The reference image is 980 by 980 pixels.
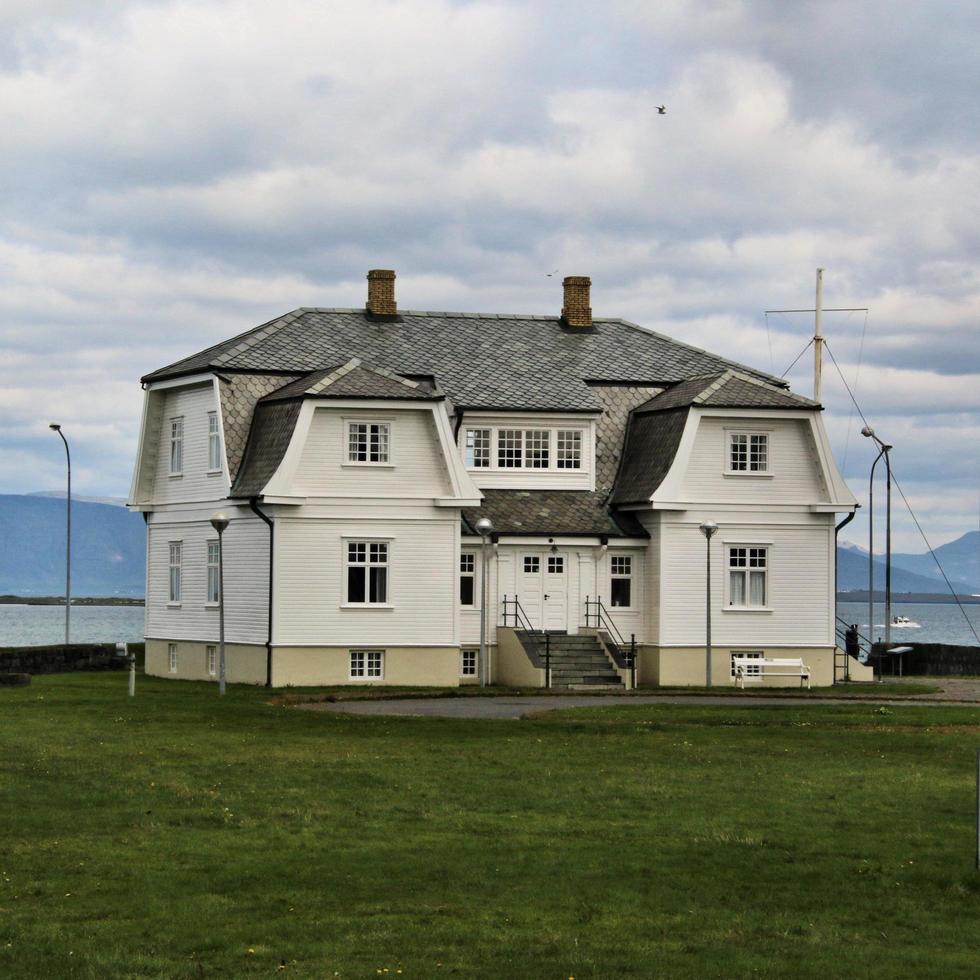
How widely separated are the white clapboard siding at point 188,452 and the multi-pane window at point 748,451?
13.3 m

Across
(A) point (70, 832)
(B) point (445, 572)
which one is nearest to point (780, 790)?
(A) point (70, 832)

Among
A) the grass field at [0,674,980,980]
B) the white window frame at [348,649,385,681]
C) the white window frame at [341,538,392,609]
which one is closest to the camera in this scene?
the grass field at [0,674,980,980]

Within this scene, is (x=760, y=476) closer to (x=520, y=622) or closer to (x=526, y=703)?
(x=520, y=622)

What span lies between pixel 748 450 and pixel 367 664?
38.3 ft

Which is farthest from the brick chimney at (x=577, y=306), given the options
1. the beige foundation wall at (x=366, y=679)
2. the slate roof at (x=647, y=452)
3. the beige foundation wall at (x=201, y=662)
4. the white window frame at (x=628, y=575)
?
the beige foundation wall at (x=201, y=662)

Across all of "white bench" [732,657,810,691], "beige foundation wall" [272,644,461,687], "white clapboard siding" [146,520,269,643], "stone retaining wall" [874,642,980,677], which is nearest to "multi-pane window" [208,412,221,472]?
"white clapboard siding" [146,520,269,643]

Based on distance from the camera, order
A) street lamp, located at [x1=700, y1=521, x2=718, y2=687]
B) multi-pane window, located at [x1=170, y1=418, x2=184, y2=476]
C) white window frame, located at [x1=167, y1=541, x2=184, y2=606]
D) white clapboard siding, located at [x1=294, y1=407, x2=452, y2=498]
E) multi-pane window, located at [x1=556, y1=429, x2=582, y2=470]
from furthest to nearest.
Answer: multi-pane window, located at [x1=556, y1=429, x2=582, y2=470] < white window frame, located at [x1=167, y1=541, x2=184, y2=606] < multi-pane window, located at [x1=170, y1=418, x2=184, y2=476] < street lamp, located at [x1=700, y1=521, x2=718, y2=687] < white clapboard siding, located at [x1=294, y1=407, x2=452, y2=498]

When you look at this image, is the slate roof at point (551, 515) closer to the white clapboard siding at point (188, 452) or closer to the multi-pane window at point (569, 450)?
the multi-pane window at point (569, 450)

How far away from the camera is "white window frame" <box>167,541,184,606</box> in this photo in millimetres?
48500

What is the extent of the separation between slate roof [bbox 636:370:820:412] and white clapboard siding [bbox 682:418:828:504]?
1.92ft

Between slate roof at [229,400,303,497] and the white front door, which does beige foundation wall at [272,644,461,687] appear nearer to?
the white front door

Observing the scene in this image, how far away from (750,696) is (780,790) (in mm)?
19615

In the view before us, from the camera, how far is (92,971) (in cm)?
1267

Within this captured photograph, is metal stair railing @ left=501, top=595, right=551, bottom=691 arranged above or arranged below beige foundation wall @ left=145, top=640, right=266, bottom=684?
above
